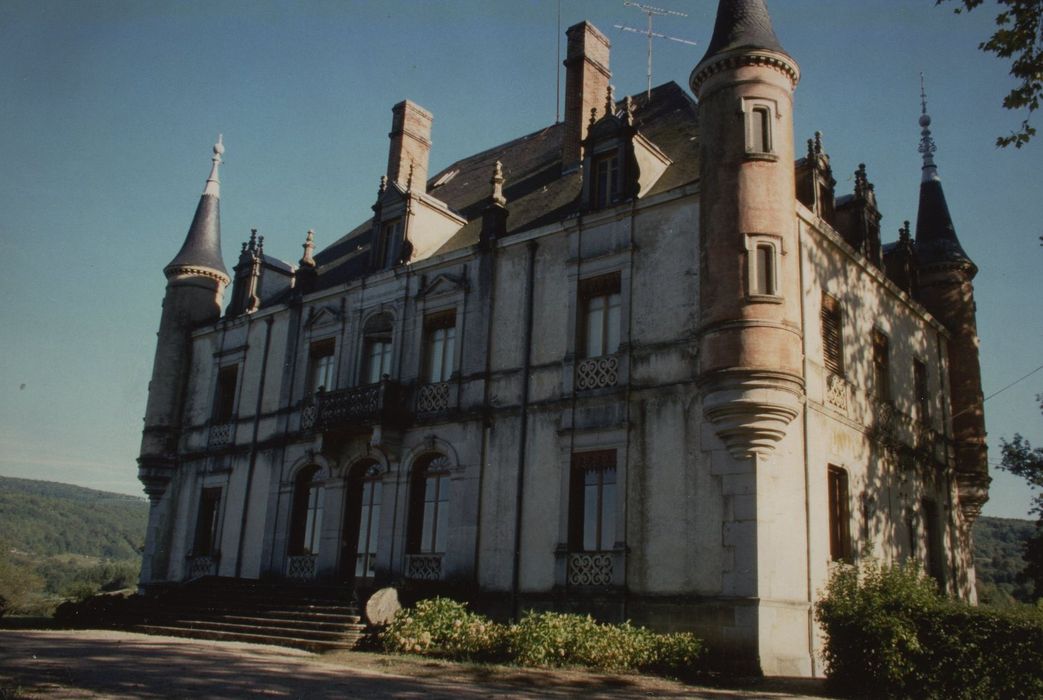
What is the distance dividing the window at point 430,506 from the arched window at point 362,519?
121cm

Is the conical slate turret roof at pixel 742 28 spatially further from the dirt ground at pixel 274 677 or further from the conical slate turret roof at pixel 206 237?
the conical slate turret roof at pixel 206 237

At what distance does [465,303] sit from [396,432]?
3.58 metres

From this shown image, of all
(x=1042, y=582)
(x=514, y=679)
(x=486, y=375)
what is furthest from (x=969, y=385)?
(x=514, y=679)

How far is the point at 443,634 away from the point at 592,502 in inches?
157

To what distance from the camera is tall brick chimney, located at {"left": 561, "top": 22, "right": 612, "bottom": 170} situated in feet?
79.8

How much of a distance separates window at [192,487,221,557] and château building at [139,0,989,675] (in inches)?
2.7

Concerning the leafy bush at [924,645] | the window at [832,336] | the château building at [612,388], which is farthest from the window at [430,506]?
the leafy bush at [924,645]

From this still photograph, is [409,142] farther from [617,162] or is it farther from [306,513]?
[306,513]

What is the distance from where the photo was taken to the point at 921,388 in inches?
953

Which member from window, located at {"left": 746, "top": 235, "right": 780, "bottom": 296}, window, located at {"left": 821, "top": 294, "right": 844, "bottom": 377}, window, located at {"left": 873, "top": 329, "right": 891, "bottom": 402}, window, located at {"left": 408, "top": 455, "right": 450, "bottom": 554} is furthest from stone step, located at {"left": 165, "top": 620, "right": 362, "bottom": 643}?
window, located at {"left": 873, "top": 329, "right": 891, "bottom": 402}

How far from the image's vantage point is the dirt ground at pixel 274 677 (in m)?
10.6

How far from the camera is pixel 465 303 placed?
22188 millimetres

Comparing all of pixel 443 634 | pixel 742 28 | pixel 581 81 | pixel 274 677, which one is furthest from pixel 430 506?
pixel 742 28

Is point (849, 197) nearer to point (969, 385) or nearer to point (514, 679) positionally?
point (969, 385)
